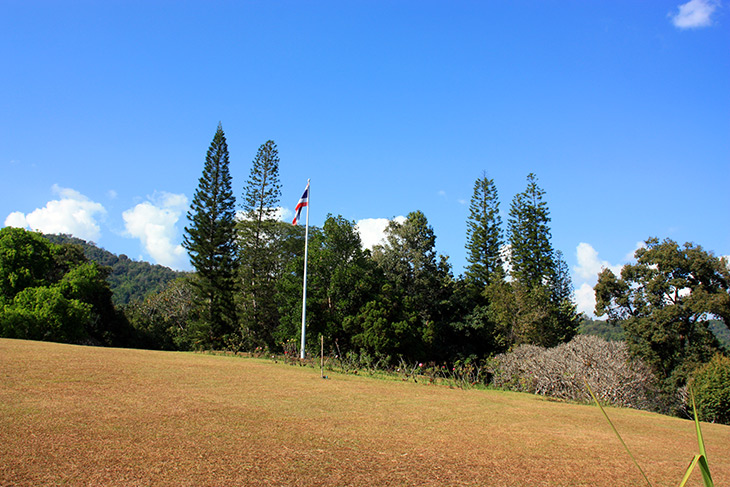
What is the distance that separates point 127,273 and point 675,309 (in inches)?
2889

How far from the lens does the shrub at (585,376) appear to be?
12.9m

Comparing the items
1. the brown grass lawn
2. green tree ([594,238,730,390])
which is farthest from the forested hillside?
the brown grass lawn

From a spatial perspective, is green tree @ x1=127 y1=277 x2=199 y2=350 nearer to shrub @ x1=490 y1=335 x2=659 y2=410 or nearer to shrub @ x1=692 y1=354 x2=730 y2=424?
shrub @ x1=490 y1=335 x2=659 y2=410

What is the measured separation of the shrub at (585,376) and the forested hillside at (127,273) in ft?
191

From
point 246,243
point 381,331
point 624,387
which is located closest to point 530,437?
point 624,387

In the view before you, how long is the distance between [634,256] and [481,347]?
34.1 ft

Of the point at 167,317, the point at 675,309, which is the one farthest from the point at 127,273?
the point at 675,309

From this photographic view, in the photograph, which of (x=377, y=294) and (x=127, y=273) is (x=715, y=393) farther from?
(x=127, y=273)

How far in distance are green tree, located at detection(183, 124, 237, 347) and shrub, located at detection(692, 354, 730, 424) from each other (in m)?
23.8

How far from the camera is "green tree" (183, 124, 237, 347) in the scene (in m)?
30.8

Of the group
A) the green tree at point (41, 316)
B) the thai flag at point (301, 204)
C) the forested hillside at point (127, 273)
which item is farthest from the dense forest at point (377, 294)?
the forested hillside at point (127, 273)

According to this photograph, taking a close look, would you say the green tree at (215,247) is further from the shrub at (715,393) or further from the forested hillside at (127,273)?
the forested hillside at (127,273)

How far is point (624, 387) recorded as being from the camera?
1305 centimetres

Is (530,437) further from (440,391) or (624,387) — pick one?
(624,387)
